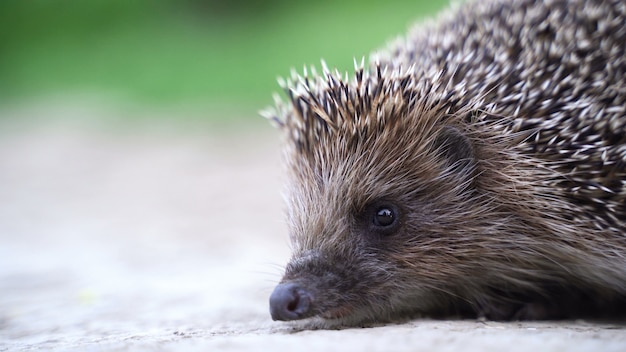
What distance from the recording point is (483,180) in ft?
11.1

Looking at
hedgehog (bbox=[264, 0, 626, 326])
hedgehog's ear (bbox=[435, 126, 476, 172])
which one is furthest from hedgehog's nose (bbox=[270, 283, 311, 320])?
hedgehog's ear (bbox=[435, 126, 476, 172])

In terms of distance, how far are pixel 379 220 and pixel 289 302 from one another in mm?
639

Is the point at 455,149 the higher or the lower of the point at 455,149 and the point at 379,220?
the higher

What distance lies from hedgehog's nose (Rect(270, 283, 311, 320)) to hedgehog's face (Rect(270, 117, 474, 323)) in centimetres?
8

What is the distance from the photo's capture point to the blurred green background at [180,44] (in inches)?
576

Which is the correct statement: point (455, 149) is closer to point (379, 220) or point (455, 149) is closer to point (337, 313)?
point (379, 220)

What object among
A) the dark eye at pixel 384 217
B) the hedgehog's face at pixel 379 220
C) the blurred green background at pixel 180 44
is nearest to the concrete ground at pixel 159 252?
the hedgehog's face at pixel 379 220

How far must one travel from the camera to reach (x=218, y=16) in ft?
72.0

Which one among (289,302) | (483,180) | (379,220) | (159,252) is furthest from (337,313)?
(159,252)

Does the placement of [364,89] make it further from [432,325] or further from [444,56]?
[432,325]

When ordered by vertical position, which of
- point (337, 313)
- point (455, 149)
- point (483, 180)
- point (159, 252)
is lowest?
point (337, 313)

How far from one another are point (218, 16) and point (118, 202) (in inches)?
587

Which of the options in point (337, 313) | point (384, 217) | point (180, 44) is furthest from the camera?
point (180, 44)

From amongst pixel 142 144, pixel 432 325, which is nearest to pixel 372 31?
pixel 142 144
